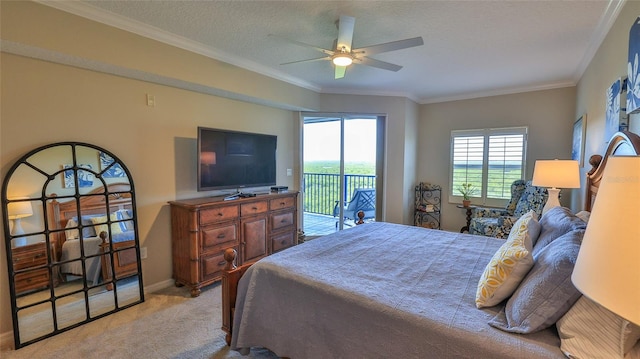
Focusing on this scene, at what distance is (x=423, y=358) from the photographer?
1.23 meters

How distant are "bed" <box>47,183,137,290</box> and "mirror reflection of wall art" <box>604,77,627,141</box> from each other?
156 inches

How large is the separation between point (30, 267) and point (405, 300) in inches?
110

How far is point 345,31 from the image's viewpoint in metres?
2.28

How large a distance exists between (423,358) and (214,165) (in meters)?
2.76

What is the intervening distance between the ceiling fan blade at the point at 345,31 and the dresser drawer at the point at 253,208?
6.50ft

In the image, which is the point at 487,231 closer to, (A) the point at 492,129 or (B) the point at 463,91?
(A) the point at 492,129

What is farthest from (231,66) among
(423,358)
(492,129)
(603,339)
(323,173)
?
(492,129)

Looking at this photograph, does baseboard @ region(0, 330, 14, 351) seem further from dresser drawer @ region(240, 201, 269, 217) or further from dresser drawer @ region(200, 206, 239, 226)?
dresser drawer @ region(240, 201, 269, 217)

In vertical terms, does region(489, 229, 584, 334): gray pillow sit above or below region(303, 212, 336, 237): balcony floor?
above

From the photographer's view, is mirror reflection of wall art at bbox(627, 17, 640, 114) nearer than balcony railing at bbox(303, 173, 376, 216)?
Yes

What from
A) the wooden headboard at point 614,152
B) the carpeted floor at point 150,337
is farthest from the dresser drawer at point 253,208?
the wooden headboard at point 614,152

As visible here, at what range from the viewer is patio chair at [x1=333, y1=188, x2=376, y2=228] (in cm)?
496

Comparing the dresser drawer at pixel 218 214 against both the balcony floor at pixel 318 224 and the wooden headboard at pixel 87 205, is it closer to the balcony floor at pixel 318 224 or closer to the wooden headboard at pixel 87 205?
the wooden headboard at pixel 87 205

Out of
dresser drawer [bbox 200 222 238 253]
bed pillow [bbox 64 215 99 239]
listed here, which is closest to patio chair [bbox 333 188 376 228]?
dresser drawer [bbox 200 222 238 253]
